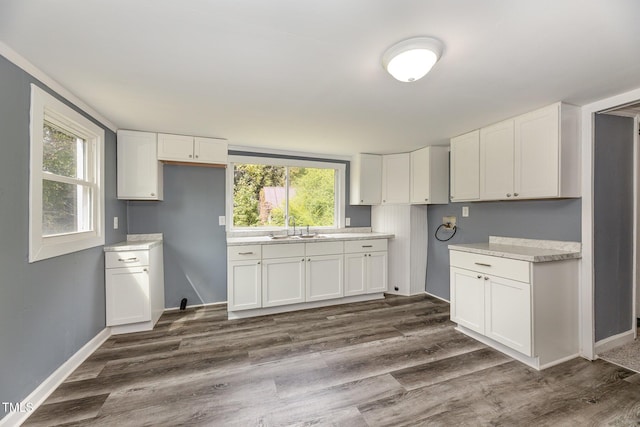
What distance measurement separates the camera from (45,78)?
5.86ft

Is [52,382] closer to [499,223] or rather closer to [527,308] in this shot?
[527,308]

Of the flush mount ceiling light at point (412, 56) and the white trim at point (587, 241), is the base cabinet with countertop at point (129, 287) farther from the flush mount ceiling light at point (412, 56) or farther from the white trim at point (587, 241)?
the white trim at point (587, 241)

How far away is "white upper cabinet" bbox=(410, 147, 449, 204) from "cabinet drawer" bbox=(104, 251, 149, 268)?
3.35 meters

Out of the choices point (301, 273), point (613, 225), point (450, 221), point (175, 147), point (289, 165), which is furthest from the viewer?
point (289, 165)

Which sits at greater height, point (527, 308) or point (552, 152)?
point (552, 152)

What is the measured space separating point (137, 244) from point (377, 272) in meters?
2.92

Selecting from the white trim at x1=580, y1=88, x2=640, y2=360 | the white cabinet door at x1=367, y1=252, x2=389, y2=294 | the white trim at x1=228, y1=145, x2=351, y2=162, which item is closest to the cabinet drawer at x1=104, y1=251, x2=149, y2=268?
the white trim at x1=228, y1=145, x2=351, y2=162

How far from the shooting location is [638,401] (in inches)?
67.3

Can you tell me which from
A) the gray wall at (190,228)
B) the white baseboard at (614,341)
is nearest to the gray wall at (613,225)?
the white baseboard at (614,341)

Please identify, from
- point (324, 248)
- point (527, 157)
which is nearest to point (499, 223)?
point (527, 157)

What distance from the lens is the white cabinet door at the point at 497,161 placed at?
2529mm

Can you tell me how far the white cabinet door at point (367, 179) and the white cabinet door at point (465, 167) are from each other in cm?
114

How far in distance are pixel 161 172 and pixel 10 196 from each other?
1743 mm

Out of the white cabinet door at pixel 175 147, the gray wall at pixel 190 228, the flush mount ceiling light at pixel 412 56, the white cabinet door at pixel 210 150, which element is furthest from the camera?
the gray wall at pixel 190 228
